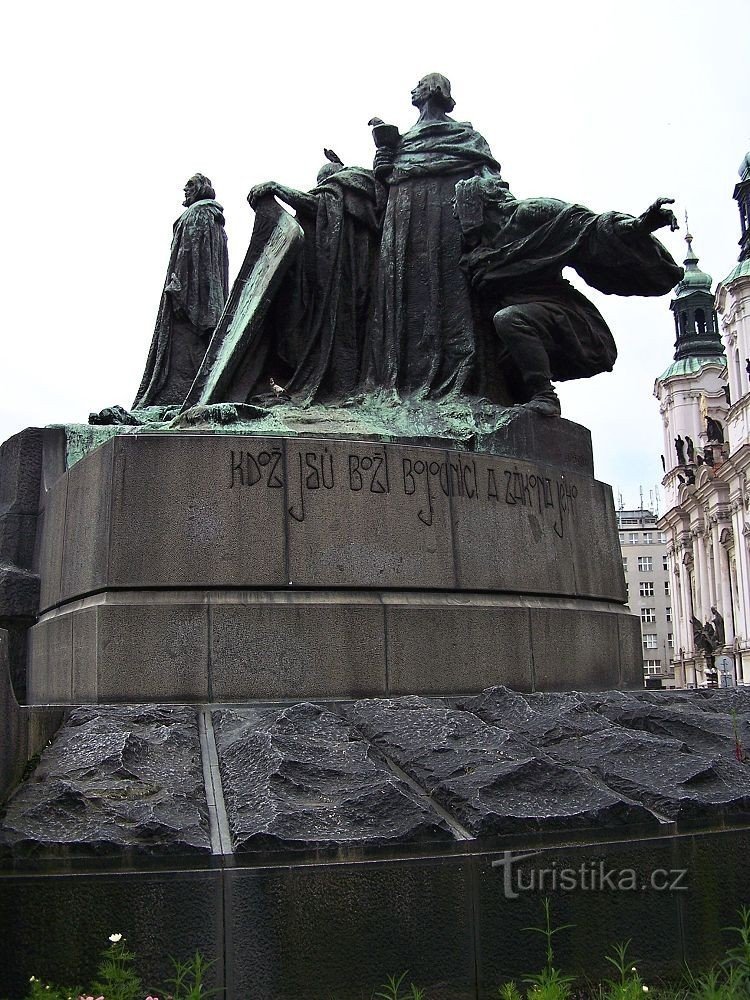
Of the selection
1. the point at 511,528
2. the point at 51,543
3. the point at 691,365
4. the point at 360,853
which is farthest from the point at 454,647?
the point at 691,365

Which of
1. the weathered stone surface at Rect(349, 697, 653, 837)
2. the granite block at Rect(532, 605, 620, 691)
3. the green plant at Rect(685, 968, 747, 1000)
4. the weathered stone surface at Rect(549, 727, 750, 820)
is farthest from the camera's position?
the granite block at Rect(532, 605, 620, 691)

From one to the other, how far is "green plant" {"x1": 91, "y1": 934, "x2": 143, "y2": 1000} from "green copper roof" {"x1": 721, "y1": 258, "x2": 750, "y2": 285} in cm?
7704

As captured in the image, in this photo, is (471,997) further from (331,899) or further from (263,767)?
(263,767)

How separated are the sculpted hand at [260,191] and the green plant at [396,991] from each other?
688cm

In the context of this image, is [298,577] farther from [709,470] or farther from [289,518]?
[709,470]

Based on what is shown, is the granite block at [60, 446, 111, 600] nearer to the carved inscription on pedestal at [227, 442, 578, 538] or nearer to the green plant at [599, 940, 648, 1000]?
the carved inscription on pedestal at [227, 442, 578, 538]

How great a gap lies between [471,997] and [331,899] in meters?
0.69

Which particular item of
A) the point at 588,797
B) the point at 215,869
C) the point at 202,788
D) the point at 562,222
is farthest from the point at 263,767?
the point at 562,222

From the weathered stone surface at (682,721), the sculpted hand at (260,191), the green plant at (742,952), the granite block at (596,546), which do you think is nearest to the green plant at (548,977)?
the green plant at (742,952)

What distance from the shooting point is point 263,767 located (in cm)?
525

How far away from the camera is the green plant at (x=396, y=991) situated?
4.42 m

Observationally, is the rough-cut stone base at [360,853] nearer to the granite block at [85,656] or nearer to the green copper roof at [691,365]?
the granite block at [85,656]

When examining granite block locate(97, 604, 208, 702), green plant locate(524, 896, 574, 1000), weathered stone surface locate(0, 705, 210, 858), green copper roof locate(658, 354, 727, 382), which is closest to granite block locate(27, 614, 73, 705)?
granite block locate(97, 604, 208, 702)

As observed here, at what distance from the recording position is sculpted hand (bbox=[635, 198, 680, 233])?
9039mm
